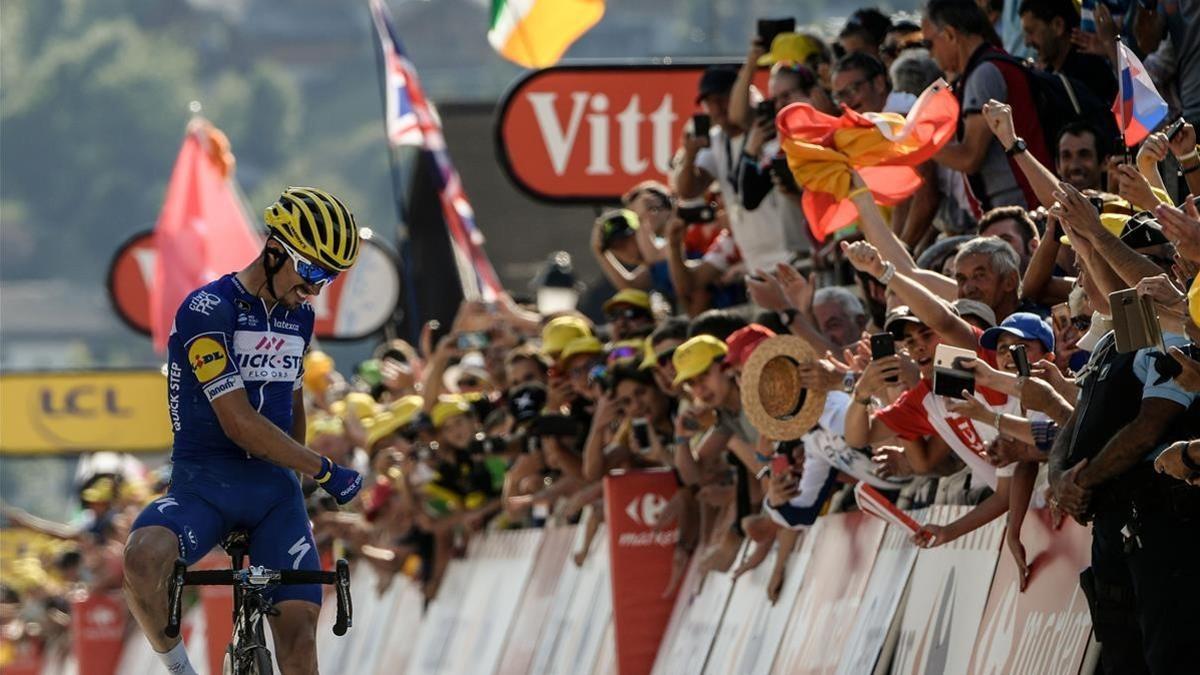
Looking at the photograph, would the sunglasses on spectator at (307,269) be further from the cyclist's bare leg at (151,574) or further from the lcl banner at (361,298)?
the lcl banner at (361,298)

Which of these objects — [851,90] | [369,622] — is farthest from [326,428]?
[851,90]

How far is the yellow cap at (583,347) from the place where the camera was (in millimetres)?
15516

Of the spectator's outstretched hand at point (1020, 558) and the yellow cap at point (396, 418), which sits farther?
the yellow cap at point (396, 418)

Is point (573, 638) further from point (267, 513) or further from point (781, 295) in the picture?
point (267, 513)

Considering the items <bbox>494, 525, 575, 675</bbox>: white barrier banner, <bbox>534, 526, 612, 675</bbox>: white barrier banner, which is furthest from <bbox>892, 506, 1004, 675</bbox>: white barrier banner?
<bbox>494, 525, 575, 675</bbox>: white barrier banner

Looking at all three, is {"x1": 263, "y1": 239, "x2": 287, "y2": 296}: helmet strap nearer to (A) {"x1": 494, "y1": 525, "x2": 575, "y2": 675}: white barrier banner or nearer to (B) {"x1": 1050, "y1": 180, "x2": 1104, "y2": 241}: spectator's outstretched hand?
(B) {"x1": 1050, "y1": 180, "x2": 1104, "y2": 241}: spectator's outstretched hand

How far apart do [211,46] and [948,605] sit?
17510 centimetres

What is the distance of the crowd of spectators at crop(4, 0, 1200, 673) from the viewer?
7.92 m

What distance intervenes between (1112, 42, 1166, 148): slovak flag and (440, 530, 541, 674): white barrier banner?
7.66 meters

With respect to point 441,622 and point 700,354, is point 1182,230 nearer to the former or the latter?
point 700,354

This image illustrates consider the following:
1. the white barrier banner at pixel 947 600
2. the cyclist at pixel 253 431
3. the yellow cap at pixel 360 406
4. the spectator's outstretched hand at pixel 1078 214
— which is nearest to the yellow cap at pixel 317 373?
the yellow cap at pixel 360 406

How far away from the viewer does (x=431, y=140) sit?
23859 millimetres

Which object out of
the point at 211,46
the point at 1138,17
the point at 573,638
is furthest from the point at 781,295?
the point at 211,46

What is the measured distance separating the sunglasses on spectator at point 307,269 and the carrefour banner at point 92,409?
3182 centimetres
